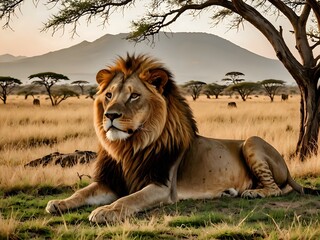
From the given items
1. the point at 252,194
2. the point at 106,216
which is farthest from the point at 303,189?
the point at 106,216

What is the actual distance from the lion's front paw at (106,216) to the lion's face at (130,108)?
719 mm

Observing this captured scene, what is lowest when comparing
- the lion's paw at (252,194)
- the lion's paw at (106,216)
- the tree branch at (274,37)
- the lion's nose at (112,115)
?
the lion's paw at (252,194)

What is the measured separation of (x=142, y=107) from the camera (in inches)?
213

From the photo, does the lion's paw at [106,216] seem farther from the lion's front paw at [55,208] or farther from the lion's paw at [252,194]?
the lion's paw at [252,194]

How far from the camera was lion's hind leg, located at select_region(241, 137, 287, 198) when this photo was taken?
257 inches

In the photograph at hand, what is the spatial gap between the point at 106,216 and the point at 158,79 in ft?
5.26

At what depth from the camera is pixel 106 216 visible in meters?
4.85

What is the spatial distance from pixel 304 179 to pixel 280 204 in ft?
7.94

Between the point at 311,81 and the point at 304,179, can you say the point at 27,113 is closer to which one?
the point at 311,81

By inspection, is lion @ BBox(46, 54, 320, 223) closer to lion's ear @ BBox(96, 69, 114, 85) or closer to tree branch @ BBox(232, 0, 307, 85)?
lion's ear @ BBox(96, 69, 114, 85)

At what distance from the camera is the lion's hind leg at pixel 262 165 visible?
6.54 meters

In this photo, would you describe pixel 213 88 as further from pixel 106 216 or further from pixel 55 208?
pixel 106 216

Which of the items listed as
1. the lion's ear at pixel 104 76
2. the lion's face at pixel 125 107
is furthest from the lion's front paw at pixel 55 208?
the lion's ear at pixel 104 76

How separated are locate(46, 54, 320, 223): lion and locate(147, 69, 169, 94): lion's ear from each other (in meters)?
0.01
